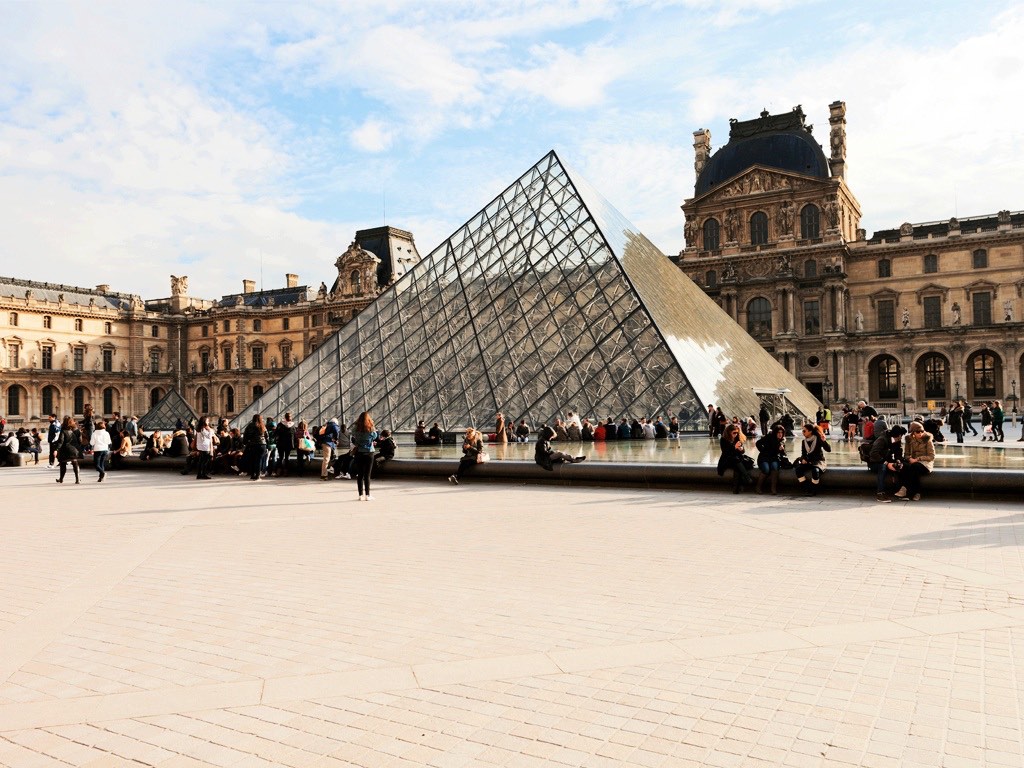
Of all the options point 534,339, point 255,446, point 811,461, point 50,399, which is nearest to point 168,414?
point 534,339

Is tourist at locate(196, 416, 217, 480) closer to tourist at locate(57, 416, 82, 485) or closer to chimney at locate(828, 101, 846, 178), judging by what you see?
tourist at locate(57, 416, 82, 485)

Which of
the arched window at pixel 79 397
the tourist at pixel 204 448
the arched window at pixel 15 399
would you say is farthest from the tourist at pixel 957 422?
the arched window at pixel 79 397

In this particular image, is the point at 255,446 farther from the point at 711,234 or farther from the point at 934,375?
the point at 934,375

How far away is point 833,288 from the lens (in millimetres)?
47531

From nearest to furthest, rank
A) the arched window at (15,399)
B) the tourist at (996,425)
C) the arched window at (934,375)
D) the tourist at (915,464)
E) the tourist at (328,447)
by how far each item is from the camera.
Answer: the tourist at (915,464) → the tourist at (328,447) → the tourist at (996,425) → the arched window at (934,375) → the arched window at (15,399)

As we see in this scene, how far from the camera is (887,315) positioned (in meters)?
47.9

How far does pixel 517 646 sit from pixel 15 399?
6413 centimetres

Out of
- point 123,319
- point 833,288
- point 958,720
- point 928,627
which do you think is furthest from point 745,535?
point 123,319

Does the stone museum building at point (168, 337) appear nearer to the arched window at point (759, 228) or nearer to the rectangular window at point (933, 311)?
the arched window at point (759, 228)

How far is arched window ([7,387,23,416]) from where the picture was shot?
2265 inches

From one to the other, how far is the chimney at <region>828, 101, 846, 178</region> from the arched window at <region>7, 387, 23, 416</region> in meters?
55.5

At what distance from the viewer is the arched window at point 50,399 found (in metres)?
59.7

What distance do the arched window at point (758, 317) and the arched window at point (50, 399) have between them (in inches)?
1890

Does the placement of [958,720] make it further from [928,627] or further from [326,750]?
[326,750]
